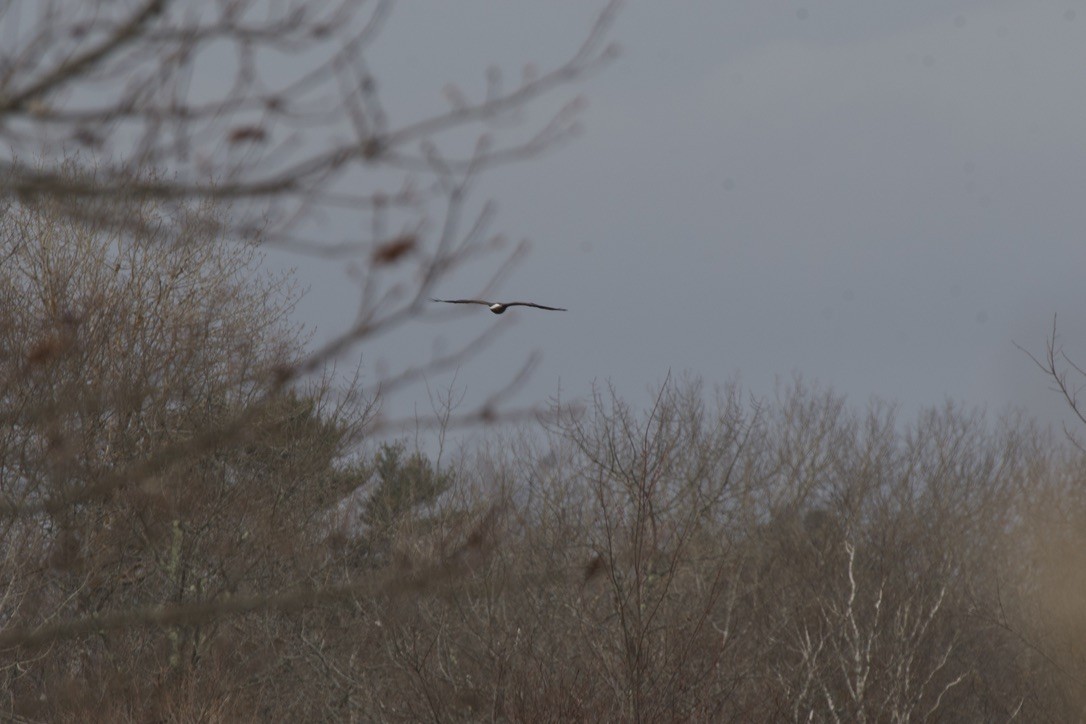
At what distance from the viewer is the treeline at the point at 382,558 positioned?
14.9 ft

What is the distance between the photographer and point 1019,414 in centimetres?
3281

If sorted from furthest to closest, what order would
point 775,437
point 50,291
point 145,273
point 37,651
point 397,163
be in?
point 775,437 → point 145,273 → point 50,291 → point 37,651 → point 397,163

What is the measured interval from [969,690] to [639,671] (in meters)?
16.6

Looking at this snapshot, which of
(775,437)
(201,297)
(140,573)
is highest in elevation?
(775,437)

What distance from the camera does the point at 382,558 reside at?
15.7 metres

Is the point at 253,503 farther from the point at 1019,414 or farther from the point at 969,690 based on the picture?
the point at 1019,414

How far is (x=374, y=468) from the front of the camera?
17000 millimetres

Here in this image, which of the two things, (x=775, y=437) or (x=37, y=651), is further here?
(x=775, y=437)

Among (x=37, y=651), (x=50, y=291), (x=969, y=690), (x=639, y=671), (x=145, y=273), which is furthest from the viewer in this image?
(x=969, y=690)

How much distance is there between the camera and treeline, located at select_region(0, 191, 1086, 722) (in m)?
4.53

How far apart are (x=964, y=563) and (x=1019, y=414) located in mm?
10432

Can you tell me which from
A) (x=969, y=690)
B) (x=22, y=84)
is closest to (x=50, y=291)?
(x=22, y=84)

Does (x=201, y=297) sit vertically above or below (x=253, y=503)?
above

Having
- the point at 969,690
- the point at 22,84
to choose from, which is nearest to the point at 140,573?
the point at 22,84
